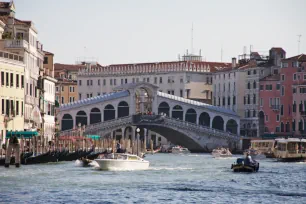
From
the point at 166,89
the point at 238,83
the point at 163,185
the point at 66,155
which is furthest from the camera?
the point at 166,89

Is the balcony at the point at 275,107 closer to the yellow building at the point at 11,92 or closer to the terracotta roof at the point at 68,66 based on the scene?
the terracotta roof at the point at 68,66

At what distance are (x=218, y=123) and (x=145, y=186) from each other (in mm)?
71863

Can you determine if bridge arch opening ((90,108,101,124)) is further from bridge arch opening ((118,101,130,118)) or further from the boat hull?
the boat hull

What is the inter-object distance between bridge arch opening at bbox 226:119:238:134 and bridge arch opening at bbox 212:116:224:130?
1050 millimetres

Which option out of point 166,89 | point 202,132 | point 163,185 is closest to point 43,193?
point 163,185

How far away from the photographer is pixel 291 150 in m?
80.5

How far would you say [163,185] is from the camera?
48000 mm

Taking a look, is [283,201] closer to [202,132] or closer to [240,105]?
[202,132]

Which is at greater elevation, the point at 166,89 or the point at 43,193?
the point at 166,89

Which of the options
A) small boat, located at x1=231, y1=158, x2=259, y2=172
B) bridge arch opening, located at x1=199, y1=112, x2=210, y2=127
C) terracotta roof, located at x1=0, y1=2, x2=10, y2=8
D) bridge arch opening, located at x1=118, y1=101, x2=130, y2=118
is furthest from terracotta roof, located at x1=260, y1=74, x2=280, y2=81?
small boat, located at x1=231, y1=158, x2=259, y2=172

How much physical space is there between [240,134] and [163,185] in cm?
7441

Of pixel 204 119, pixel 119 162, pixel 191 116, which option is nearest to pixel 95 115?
pixel 191 116

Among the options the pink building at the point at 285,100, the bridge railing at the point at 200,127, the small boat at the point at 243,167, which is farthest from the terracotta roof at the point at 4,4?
the pink building at the point at 285,100

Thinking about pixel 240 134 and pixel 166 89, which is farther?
pixel 166 89
